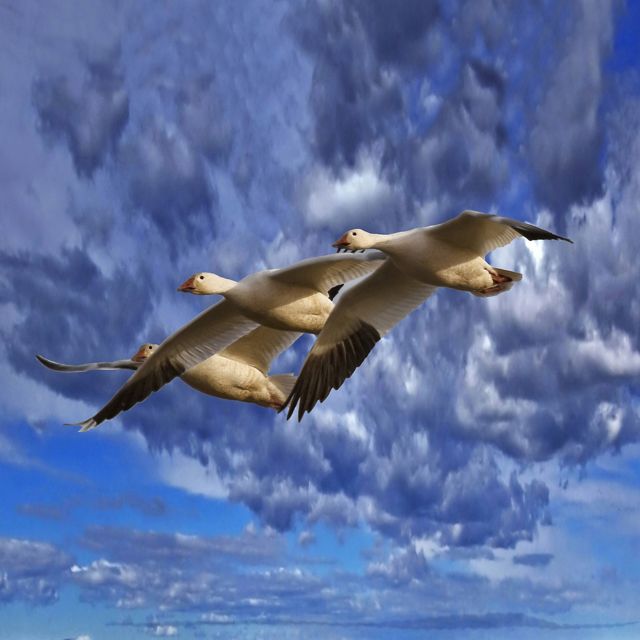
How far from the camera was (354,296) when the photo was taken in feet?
68.9

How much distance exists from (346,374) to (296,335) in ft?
11.5

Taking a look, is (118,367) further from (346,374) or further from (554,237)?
(554,237)

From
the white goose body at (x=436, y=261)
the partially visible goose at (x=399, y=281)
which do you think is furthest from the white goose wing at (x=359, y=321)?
the white goose body at (x=436, y=261)

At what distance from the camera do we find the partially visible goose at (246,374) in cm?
2292

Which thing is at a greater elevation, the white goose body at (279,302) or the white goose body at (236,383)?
the white goose body at (279,302)

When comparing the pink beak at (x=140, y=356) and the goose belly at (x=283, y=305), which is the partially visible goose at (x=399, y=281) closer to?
the goose belly at (x=283, y=305)

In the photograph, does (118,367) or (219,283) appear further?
(118,367)

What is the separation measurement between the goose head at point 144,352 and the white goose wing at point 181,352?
3.40ft

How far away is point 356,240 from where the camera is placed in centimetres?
2044

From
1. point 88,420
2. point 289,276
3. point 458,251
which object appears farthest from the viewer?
point 88,420

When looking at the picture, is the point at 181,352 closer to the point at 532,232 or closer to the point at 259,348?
the point at 259,348

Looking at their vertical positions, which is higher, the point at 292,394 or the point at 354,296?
the point at 354,296

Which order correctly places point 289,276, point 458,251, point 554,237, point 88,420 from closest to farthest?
1. point 554,237
2. point 458,251
3. point 289,276
4. point 88,420

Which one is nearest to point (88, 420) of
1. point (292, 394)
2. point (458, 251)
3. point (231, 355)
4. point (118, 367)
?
point (118, 367)
